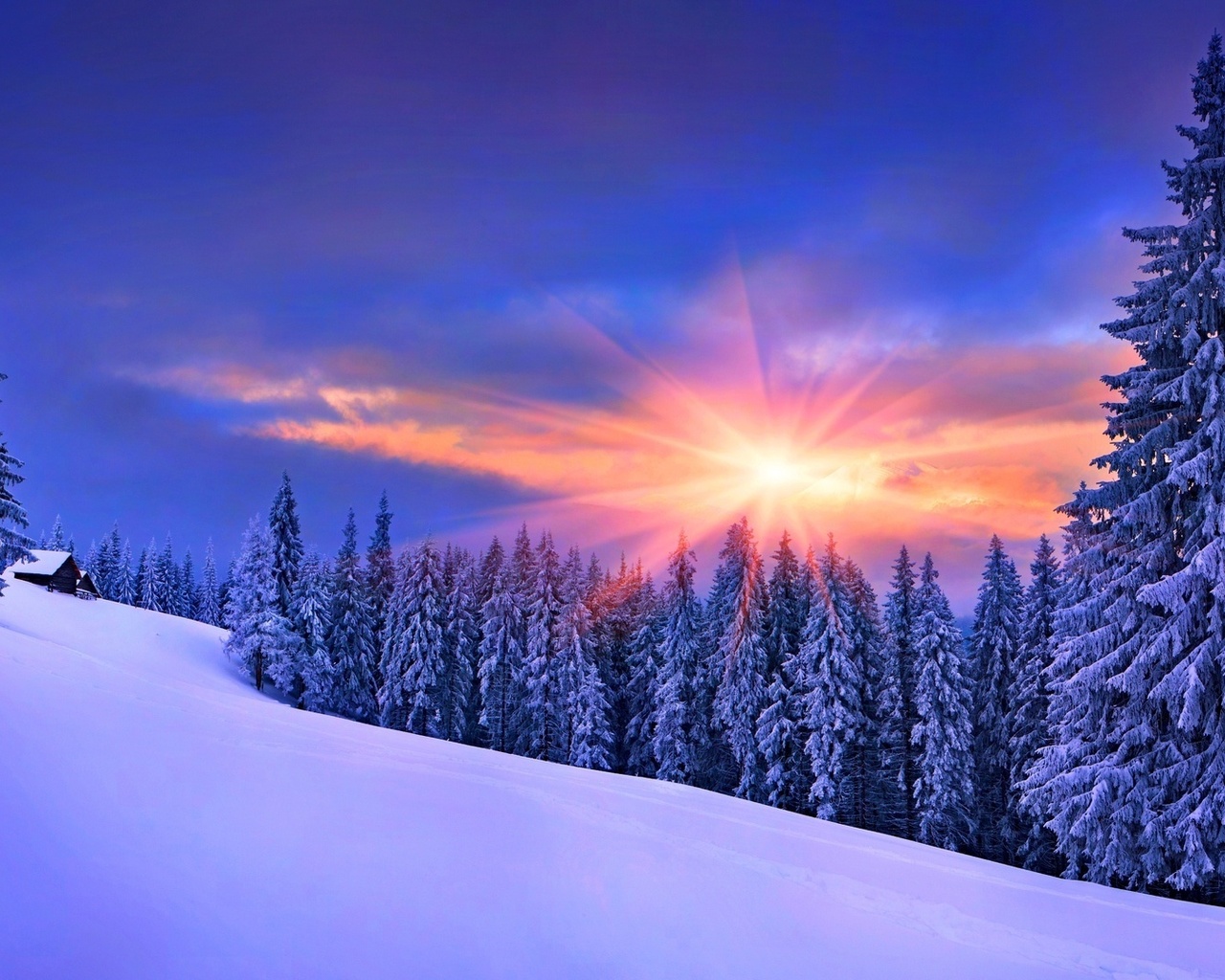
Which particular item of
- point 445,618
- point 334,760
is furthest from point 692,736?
point 334,760

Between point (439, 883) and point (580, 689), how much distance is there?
32175 millimetres

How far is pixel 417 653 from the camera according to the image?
142 ft

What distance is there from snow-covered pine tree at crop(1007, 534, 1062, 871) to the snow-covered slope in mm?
18973

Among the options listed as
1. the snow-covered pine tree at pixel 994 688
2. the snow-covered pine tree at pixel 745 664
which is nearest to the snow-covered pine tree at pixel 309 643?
the snow-covered pine tree at pixel 745 664

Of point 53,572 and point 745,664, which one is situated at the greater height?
point 745,664

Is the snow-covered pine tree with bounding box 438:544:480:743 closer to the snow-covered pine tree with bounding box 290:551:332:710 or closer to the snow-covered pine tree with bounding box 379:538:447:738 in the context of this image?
the snow-covered pine tree with bounding box 379:538:447:738

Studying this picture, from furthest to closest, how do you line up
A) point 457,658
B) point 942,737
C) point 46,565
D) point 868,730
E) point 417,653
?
point 46,565 → point 457,658 → point 417,653 → point 868,730 → point 942,737

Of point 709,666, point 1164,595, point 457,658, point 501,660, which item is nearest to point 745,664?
point 709,666

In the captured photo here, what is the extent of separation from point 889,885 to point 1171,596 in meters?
8.06

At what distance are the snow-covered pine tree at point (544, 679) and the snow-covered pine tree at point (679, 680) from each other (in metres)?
6.40

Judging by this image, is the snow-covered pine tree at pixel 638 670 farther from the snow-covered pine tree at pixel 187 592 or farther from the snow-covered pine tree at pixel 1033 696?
the snow-covered pine tree at pixel 187 592

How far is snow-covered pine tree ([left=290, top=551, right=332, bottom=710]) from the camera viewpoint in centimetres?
4125

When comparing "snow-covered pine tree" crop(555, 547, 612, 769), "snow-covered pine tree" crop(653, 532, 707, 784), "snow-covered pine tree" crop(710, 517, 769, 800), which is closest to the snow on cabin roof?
"snow-covered pine tree" crop(555, 547, 612, 769)

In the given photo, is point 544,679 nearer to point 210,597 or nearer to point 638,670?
point 638,670
